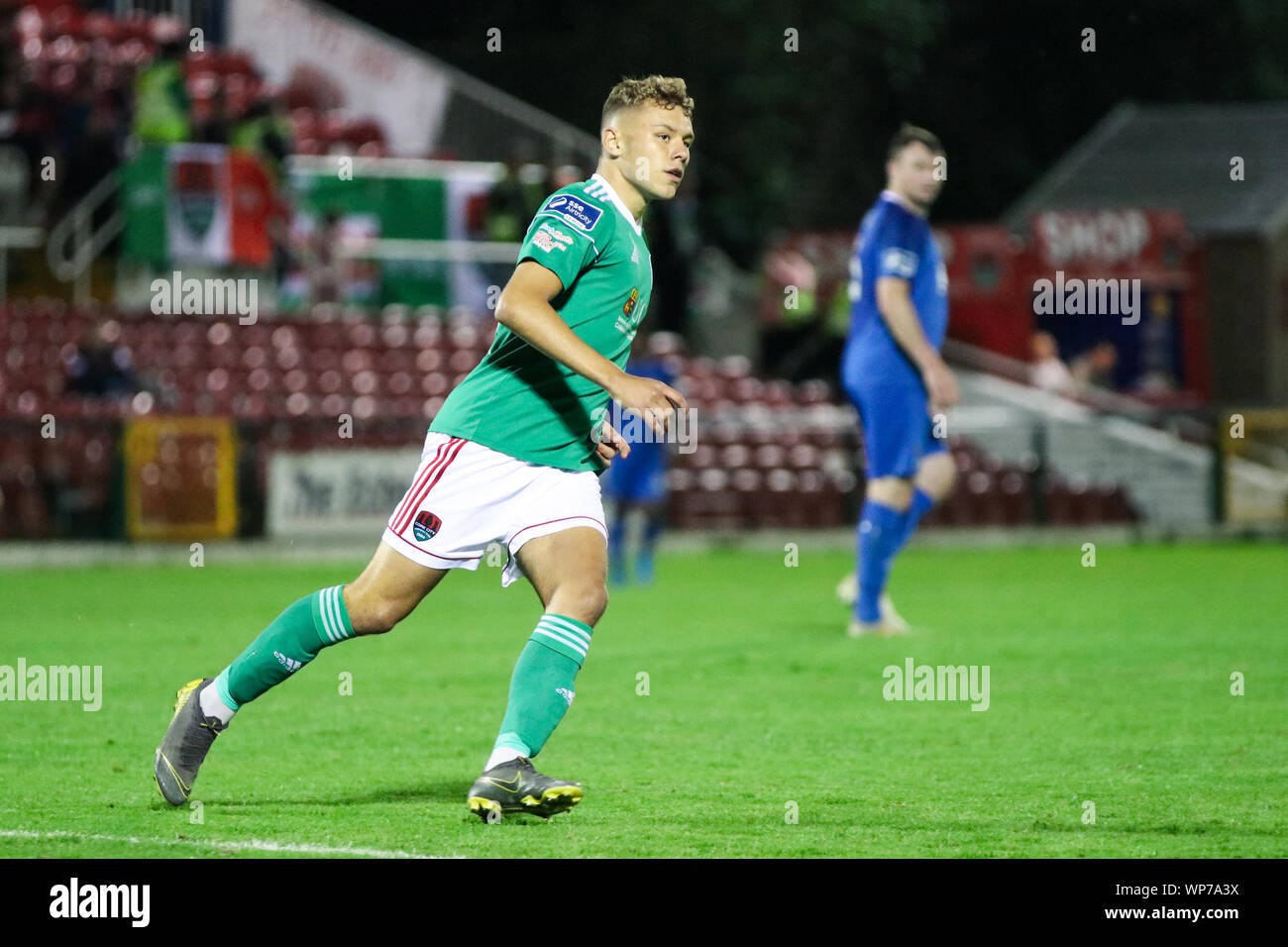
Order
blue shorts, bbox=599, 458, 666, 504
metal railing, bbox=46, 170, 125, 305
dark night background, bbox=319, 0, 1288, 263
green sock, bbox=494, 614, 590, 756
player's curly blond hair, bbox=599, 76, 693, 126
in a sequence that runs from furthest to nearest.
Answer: dark night background, bbox=319, 0, 1288, 263 → metal railing, bbox=46, 170, 125, 305 → blue shorts, bbox=599, 458, 666, 504 → player's curly blond hair, bbox=599, 76, 693, 126 → green sock, bbox=494, 614, 590, 756

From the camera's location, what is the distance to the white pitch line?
523cm

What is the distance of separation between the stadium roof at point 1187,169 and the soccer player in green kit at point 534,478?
28.4 m

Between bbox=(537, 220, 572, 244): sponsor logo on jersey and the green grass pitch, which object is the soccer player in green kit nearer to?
bbox=(537, 220, 572, 244): sponsor logo on jersey

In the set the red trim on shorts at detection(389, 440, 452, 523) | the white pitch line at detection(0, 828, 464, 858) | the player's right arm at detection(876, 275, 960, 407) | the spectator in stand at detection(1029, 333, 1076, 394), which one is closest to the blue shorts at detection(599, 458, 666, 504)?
the player's right arm at detection(876, 275, 960, 407)

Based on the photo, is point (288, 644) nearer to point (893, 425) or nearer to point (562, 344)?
point (562, 344)

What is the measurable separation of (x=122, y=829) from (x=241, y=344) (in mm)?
16677

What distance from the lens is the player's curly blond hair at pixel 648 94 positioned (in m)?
6.04

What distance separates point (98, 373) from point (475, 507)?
14.5 m

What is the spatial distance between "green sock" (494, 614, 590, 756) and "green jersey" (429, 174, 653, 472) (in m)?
0.50

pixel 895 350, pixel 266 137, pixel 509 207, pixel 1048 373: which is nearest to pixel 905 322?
pixel 895 350

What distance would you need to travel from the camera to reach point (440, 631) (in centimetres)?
1238

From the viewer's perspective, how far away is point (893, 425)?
10867 mm

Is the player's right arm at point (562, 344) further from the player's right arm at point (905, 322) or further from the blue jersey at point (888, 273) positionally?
the blue jersey at point (888, 273)

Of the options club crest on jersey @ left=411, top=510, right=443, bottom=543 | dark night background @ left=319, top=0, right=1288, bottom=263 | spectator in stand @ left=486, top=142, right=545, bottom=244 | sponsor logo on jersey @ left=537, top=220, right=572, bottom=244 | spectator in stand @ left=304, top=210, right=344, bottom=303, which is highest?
dark night background @ left=319, top=0, right=1288, bottom=263
